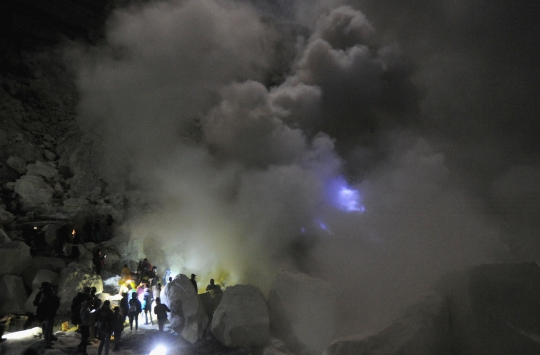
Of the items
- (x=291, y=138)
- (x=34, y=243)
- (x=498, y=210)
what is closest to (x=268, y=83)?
(x=291, y=138)

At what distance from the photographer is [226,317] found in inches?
395

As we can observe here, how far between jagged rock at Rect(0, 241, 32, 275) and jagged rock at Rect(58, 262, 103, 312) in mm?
1214

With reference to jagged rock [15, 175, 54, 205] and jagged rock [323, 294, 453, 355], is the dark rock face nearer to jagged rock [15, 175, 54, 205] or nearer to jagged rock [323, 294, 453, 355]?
jagged rock [15, 175, 54, 205]

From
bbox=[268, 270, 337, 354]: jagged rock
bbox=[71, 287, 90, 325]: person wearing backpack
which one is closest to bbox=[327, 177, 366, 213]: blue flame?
bbox=[268, 270, 337, 354]: jagged rock

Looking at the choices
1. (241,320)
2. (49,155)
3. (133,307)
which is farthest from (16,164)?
(241,320)

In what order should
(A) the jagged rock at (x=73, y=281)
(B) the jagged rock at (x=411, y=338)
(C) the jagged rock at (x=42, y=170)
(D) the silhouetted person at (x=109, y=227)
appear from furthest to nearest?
(C) the jagged rock at (x=42, y=170) < (D) the silhouetted person at (x=109, y=227) < (A) the jagged rock at (x=73, y=281) < (B) the jagged rock at (x=411, y=338)

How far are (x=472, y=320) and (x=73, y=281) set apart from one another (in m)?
11.2

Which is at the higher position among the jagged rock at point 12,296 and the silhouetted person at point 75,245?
the silhouetted person at point 75,245

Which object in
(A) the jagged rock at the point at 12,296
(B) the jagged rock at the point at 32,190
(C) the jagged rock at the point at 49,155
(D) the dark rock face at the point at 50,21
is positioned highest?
(D) the dark rock face at the point at 50,21

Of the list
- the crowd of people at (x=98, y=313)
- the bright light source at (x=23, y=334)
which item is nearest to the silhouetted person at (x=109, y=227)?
the crowd of people at (x=98, y=313)

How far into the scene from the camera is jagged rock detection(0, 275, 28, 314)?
372 inches

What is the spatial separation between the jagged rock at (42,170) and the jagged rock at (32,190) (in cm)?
98

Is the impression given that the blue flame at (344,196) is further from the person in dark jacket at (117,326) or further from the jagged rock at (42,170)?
the jagged rock at (42,170)

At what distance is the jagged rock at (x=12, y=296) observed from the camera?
372 inches
